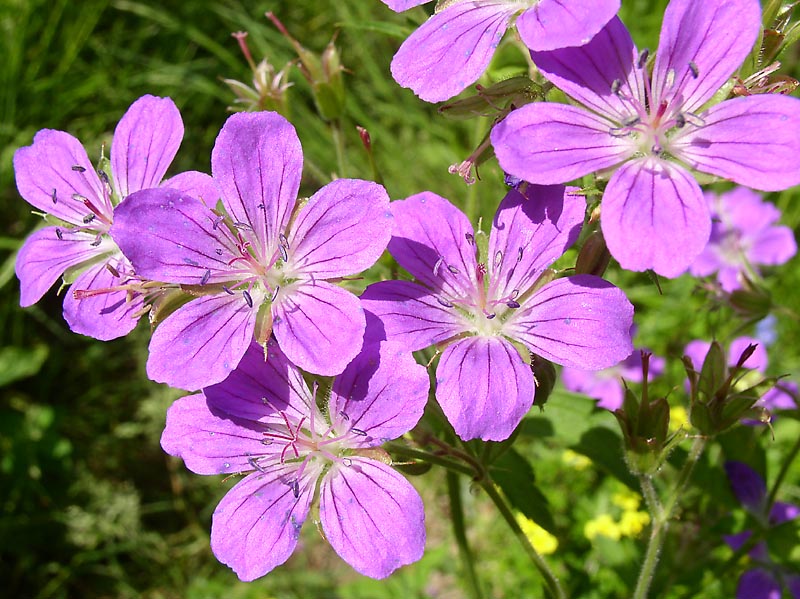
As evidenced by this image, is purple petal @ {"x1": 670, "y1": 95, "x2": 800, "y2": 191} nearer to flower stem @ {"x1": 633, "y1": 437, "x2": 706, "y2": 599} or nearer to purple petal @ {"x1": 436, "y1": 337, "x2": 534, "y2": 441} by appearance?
purple petal @ {"x1": 436, "y1": 337, "x2": 534, "y2": 441}

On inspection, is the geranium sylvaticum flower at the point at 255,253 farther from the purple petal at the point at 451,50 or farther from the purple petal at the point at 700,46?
the purple petal at the point at 700,46

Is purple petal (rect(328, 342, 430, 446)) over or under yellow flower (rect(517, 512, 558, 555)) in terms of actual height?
over

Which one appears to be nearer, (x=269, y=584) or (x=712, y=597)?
(x=712, y=597)

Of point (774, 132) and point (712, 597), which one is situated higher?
point (774, 132)

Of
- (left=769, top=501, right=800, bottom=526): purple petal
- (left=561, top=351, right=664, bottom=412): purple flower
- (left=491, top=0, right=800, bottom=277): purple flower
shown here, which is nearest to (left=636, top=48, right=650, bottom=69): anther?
(left=491, top=0, right=800, bottom=277): purple flower

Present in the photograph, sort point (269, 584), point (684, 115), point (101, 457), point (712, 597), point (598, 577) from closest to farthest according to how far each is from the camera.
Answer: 1. point (684, 115)
2. point (712, 597)
3. point (598, 577)
4. point (269, 584)
5. point (101, 457)

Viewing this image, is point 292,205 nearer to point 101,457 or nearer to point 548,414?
point 548,414

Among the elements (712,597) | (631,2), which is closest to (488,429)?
(712,597)

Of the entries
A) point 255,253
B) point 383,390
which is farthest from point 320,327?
point 255,253
